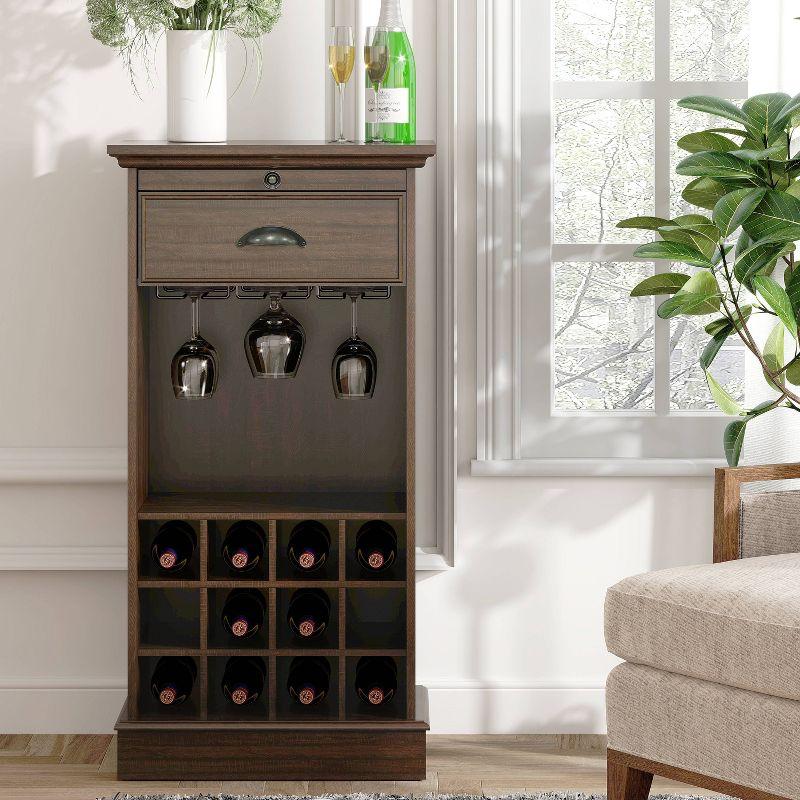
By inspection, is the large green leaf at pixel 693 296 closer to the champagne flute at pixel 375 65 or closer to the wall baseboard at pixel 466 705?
the champagne flute at pixel 375 65

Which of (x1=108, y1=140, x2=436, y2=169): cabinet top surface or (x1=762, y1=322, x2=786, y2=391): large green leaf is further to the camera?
(x1=762, y1=322, x2=786, y2=391): large green leaf

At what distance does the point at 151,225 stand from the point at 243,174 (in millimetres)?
207

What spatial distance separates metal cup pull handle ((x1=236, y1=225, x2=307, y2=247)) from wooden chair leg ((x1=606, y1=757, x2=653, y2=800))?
1.15 m

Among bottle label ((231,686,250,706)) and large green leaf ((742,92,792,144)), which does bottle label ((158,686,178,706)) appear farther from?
large green leaf ((742,92,792,144))

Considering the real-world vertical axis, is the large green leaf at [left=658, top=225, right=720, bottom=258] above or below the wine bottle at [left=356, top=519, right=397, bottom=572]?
above

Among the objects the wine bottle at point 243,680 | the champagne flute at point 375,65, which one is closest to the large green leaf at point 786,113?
the champagne flute at point 375,65

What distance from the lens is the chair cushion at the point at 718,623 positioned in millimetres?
1733

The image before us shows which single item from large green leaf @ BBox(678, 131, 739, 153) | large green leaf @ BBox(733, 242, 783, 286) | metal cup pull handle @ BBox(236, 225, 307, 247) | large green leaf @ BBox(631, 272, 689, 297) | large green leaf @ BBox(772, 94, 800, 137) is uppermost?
large green leaf @ BBox(772, 94, 800, 137)

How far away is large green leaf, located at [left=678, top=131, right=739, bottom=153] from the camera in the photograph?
2258 millimetres

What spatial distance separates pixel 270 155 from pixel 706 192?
0.93 metres

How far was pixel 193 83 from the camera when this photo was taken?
2201 millimetres

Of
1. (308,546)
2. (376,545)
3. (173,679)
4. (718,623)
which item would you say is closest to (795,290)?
(718,623)

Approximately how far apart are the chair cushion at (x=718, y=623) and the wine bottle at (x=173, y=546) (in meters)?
0.91

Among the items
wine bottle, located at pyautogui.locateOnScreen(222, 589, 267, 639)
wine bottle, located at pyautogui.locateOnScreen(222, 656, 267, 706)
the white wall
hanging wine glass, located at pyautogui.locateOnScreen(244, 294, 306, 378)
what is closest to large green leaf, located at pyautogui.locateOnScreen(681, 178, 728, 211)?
the white wall
